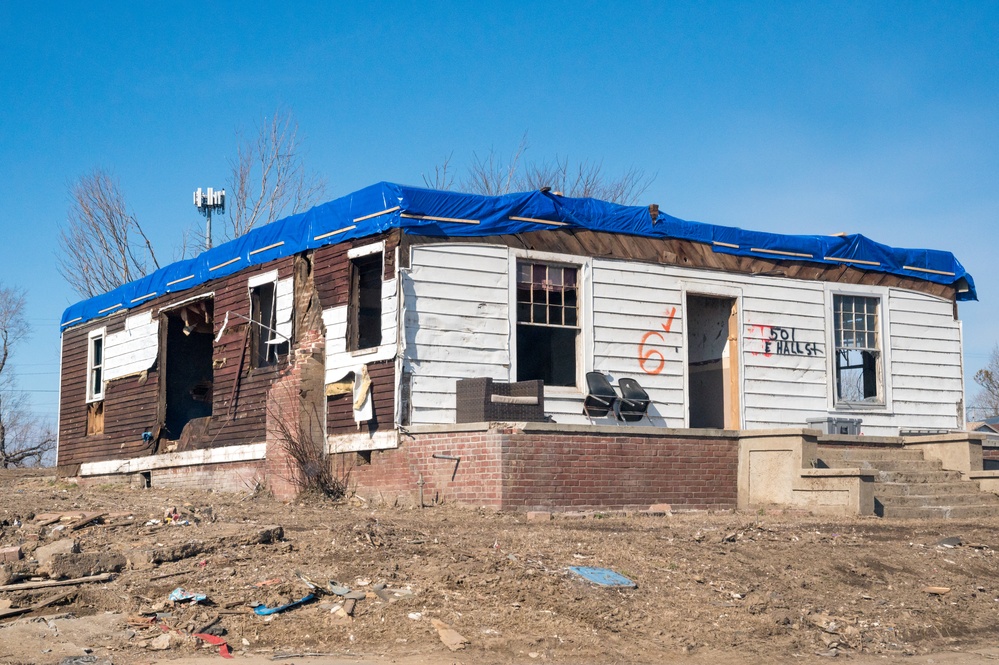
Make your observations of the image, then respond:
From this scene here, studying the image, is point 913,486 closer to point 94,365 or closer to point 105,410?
point 105,410

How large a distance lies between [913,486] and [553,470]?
5.55m

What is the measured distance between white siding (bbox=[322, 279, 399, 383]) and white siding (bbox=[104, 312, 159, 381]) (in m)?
6.37

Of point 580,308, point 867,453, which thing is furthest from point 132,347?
point 867,453

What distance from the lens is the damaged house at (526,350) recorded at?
14.5 metres

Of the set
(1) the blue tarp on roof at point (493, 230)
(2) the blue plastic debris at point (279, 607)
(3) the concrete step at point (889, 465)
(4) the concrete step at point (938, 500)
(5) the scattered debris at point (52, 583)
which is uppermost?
(1) the blue tarp on roof at point (493, 230)

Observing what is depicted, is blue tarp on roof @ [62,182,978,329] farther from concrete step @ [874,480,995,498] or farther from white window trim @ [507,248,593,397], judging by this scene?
concrete step @ [874,480,995,498]

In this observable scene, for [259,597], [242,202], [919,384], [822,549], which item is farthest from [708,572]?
[242,202]

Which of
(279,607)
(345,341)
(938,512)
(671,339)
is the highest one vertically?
(671,339)

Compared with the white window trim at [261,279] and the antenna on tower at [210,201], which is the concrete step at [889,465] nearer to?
the white window trim at [261,279]

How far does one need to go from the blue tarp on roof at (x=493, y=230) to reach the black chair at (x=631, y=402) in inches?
98.1

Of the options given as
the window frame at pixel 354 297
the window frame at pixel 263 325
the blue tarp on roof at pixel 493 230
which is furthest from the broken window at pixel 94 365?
the window frame at pixel 354 297

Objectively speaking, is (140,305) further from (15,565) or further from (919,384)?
(919,384)

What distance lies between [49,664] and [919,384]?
16.1 m

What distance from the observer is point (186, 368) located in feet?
70.0
